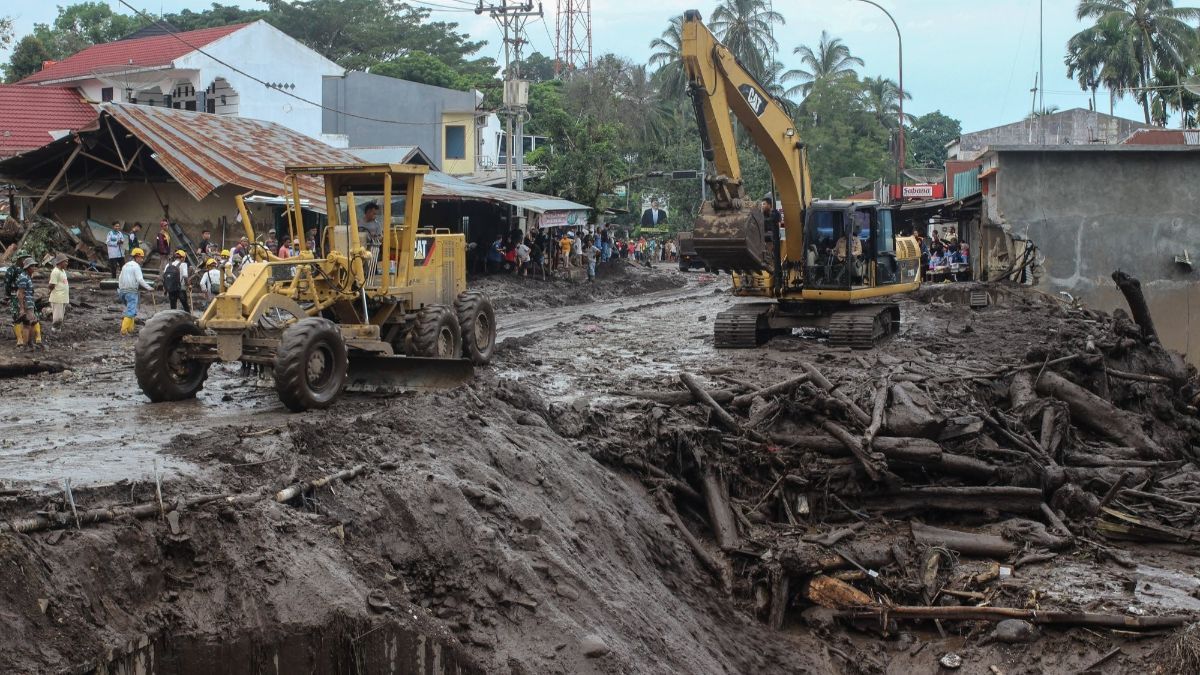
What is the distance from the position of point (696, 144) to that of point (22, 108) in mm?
34385

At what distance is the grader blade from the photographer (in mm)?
13477

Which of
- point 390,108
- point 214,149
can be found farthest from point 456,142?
point 214,149

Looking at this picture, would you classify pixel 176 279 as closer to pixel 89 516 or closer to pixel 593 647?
pixel 89 516

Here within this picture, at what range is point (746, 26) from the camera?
70625mm

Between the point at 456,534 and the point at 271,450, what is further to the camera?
the point at 271,450

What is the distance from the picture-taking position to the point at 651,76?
247ft

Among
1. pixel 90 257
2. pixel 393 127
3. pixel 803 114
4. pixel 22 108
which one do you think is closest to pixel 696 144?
pixel 803 114

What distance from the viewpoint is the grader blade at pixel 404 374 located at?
1348 centimetres

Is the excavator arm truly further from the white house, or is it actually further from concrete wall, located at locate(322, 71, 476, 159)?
concrete wall, located at locate(322, 71, 476, 159)

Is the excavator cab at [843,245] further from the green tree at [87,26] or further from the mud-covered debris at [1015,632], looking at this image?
the green tree at [87,26]

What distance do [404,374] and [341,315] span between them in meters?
1.04

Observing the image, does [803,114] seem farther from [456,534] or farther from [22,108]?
[456,534]

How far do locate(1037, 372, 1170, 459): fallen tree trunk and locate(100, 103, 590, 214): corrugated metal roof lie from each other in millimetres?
13202

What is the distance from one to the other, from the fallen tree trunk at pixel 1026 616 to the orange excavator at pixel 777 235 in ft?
24.1
